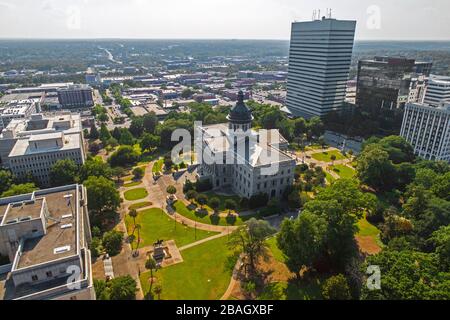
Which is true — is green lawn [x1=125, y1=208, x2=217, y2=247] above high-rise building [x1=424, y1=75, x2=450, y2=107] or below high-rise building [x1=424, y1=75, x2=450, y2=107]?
below

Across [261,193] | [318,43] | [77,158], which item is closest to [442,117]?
[318,43]

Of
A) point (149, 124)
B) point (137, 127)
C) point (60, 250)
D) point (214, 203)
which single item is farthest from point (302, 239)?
point (137, 127)

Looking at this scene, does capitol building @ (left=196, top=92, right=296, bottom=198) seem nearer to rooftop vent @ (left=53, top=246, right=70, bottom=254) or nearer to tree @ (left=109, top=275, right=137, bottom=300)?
tree @ (left=109, top=275, right=137, bottom=300)

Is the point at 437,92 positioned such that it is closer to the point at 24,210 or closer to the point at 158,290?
the point at 158,290

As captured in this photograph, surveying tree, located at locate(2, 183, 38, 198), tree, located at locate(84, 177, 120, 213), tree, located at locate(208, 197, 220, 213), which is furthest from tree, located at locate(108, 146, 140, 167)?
tree, located at locate(208, 197, 220, 213)

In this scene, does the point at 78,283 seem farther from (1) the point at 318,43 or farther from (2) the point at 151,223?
(1) the point at 318,43

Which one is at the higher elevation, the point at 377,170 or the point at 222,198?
the point at 377,170
